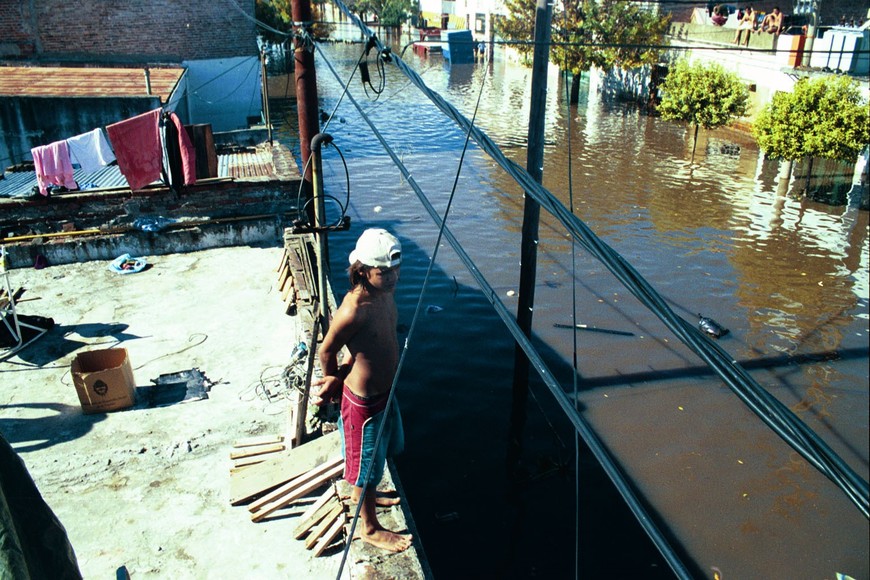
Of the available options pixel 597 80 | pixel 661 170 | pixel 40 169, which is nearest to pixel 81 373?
pixel 40 169

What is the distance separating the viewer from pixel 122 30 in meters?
26.4

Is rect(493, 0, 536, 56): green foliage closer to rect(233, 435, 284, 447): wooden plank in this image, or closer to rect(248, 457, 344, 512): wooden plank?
rect(233, 435, 284, 447): wooden plank

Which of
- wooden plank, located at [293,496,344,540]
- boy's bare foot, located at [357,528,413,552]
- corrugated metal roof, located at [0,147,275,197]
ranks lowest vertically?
wooden plank, located at [293,496,344,540]

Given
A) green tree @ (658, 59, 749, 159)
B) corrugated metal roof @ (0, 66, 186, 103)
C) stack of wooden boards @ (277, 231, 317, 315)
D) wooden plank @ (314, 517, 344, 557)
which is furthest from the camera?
green tree @ (658, 59, 749, 159)

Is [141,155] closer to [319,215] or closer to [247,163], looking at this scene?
[247,163]

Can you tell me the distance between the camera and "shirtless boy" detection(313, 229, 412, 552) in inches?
169

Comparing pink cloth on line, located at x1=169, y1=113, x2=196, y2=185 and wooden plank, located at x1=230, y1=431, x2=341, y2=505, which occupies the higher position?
pink cloth on line, located at x1=169, y1=113, x2=196, y2=185

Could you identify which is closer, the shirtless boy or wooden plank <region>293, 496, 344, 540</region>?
the shirtless boy

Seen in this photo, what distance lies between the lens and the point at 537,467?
8805 millimetres

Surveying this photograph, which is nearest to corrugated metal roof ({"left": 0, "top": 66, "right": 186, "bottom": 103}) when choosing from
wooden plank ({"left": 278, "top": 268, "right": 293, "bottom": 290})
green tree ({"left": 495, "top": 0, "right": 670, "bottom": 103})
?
wooden plank ({"left": 278, "top": 268, "right": 293, "bottom": 290})

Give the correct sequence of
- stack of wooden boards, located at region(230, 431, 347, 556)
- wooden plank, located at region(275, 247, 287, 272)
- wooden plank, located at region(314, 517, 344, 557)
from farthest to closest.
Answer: wooden plank, located at region(275, 247, 287, 272)
stack of wooden boards, located at region(230, 431, 347, 556)
wooden plank, located at region(314, 517, 344, 557)

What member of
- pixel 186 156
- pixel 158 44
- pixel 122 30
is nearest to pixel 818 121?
pixel 186 156

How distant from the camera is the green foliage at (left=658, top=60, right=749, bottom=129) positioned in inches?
947

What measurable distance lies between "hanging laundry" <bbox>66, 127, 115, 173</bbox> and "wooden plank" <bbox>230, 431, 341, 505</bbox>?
409 inches
